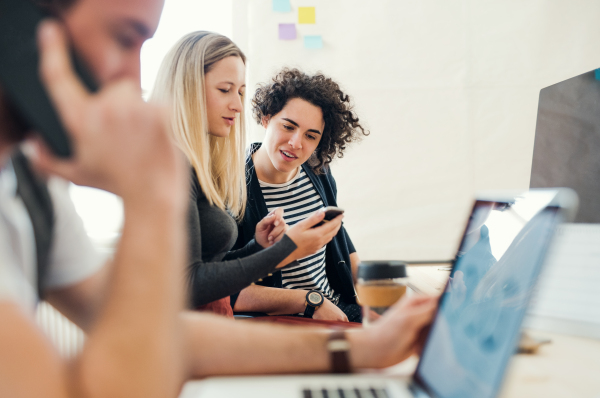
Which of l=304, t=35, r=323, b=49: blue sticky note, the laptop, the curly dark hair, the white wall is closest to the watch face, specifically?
the curly dark hair

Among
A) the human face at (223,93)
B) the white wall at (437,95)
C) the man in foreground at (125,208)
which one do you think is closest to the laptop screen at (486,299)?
the man in foreground at (125,208)

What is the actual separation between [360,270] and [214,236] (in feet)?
1.66

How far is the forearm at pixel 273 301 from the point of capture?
124cm

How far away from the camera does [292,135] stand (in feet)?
4.90

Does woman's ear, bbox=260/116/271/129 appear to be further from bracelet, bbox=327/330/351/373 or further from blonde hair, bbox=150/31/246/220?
bracelet, bbox=327/330/351/373

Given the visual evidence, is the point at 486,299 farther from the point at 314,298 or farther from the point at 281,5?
the point at 281,5

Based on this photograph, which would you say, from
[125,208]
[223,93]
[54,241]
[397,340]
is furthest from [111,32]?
[223,93]

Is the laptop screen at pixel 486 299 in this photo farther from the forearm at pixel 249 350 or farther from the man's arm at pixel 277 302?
the man's arm at pixel 277 302

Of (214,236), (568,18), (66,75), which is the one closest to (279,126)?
(214,236)

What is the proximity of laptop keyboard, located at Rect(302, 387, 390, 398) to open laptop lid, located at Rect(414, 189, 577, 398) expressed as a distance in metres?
0.05

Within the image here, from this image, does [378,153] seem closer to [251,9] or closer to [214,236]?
[251,9]

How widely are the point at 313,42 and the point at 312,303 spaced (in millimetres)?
1418

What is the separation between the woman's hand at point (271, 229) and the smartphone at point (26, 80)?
0.95m

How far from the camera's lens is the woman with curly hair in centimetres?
142
